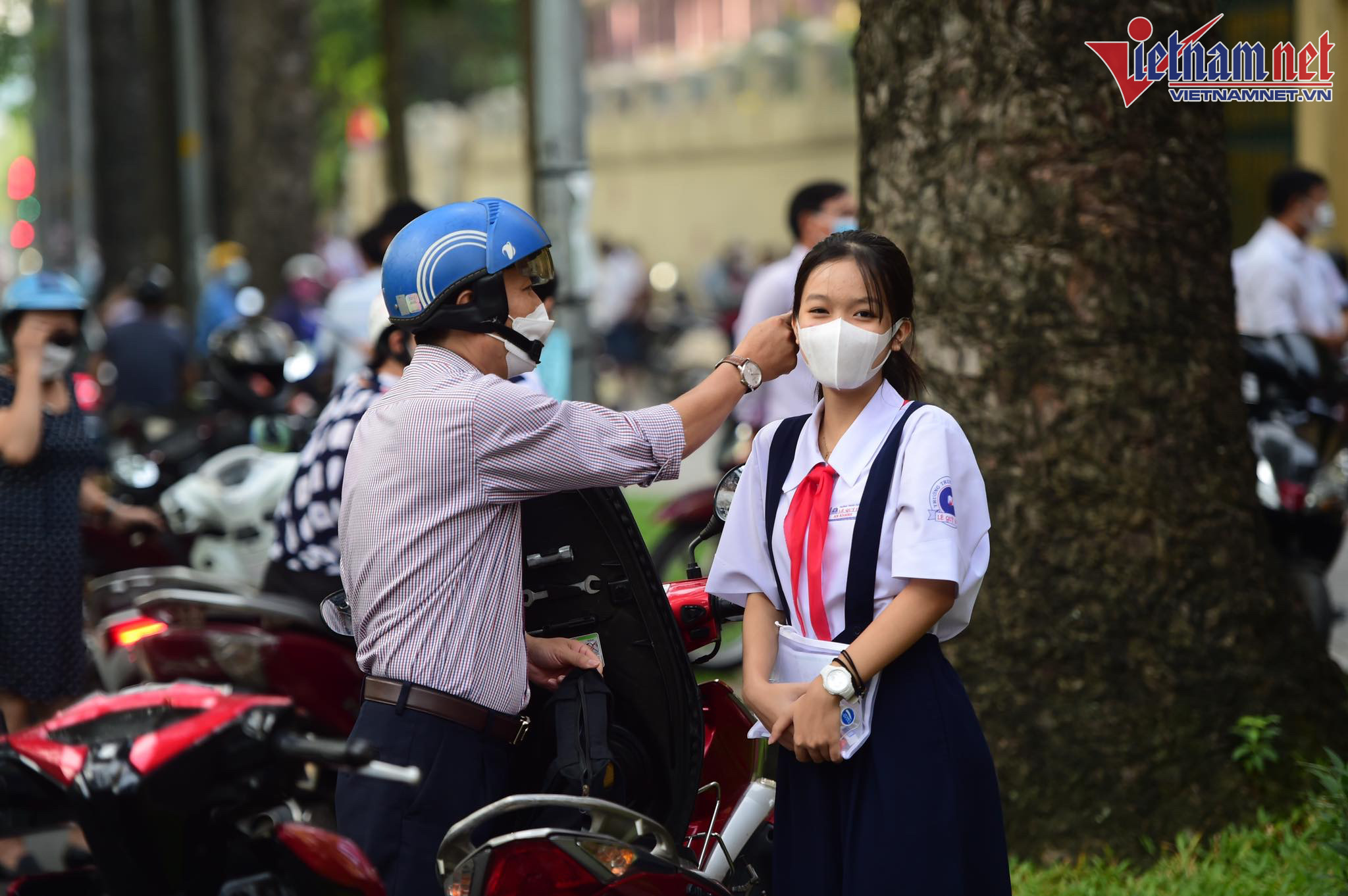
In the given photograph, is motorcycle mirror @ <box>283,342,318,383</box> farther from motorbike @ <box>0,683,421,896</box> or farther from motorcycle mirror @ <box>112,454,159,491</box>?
motorbike @ <box>0,683,421,896</box>

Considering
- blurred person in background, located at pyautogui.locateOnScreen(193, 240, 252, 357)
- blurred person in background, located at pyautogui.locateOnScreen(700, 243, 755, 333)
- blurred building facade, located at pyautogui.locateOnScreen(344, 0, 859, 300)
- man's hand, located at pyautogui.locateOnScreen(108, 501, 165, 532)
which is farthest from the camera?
blurred building facade, located at pyautogui.locateOnScreen(344, 0, 859, 300)

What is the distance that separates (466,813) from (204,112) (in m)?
21.1

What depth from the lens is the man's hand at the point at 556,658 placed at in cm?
318

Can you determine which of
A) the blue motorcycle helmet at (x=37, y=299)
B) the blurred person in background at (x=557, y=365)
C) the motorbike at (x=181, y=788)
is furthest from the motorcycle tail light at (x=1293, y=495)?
the motorbike at (x=181, y=788)

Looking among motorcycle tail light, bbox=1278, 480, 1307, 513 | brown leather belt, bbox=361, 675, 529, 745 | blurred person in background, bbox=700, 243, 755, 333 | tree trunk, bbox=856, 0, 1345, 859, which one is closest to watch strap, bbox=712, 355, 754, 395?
brown leather belt, bbox=361, 675, 529, 745

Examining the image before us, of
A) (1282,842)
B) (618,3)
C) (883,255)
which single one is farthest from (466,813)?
(618,3)

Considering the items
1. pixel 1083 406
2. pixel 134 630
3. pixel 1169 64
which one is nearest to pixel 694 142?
pixel 134 630

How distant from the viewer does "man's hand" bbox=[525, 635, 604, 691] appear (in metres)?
3.18

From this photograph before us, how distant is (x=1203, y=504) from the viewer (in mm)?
4766

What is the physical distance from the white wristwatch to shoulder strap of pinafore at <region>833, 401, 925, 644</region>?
11cm

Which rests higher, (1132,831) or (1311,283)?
(1311,283)

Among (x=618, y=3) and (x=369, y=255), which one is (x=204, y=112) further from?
(x=618, y=3)

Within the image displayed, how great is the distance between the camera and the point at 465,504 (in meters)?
3.03

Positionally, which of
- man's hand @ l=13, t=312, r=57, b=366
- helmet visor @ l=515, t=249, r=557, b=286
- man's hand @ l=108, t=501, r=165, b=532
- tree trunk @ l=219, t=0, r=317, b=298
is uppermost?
tree trunk @ l=219, t=0, r=317, b=298
